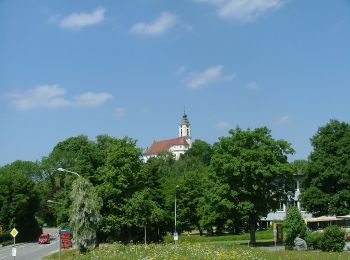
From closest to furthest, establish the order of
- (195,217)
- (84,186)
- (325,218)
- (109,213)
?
(84,186) < (109,213) < (325,218) < (195,217)

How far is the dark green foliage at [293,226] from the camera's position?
43344mm

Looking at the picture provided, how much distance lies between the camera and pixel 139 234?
196 ft

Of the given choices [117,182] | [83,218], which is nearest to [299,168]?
[117,182]

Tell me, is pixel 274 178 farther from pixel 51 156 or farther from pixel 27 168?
pixel 27 168

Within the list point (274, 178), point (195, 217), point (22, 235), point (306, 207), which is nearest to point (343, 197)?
point (306, 207)

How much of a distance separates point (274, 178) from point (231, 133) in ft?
21.8

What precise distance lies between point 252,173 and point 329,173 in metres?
15.8

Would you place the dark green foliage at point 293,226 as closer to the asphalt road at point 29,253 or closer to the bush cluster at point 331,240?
the bush cluster at point 331,240

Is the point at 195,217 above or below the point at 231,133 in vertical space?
below

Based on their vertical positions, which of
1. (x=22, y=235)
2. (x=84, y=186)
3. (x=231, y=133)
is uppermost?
(x=231, y=133)

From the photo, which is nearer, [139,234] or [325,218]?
[139,234]

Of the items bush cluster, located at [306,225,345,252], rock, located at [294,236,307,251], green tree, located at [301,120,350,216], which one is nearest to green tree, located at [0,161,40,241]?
green tree, located at [301,120,350,216]

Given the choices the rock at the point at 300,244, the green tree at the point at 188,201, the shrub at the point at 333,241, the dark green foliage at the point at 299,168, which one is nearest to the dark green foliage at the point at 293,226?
the rock at the point at 300,244

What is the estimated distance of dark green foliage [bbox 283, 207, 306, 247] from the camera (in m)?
43.3
